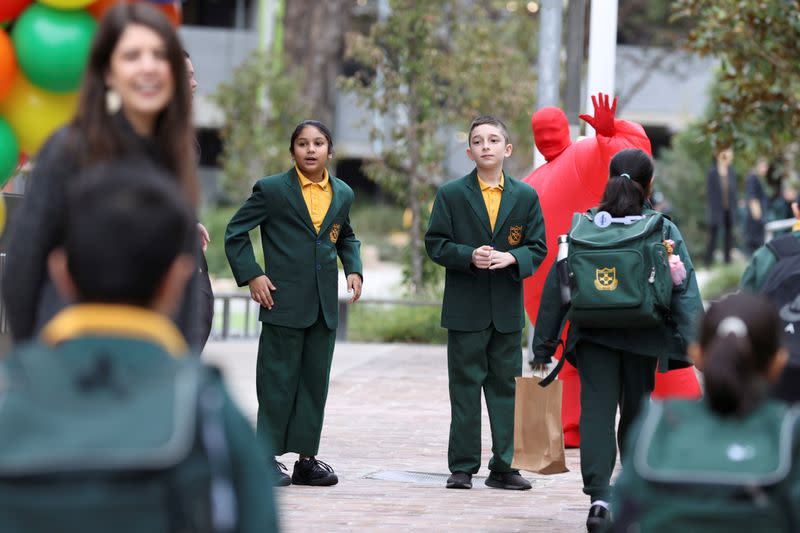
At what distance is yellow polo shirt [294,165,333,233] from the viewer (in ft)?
25.1

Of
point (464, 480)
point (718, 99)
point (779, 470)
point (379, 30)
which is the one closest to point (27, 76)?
point (464, 480)

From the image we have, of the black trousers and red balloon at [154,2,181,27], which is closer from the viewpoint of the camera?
red balloon at [154,2,181,27]

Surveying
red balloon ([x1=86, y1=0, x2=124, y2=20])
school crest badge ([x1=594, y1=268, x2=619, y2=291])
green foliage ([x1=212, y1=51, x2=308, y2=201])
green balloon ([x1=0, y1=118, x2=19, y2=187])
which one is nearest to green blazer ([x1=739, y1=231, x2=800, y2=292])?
school crest badge ([x1=594, y1=268, x2=619, y2=291])

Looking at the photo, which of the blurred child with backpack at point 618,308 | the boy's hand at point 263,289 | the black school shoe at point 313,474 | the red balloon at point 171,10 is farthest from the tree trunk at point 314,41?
the red balloon at point 171,10

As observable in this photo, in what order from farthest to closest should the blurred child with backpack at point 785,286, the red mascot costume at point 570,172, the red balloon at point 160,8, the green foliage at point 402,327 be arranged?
1. the green foliage at point 402,327
2. the red mascot costume at point 570,172
3. the red balloon at point 160,8
4. the blurred child with backpack at point 785,286

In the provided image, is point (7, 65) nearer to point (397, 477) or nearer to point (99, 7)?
point (99, 7)

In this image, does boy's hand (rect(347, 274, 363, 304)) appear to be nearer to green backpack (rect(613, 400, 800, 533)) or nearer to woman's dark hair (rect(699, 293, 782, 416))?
woman's dark hair (rect(699, 293, 782, 416))

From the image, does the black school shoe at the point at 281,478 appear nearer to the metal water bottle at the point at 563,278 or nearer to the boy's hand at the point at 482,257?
the boy's hand at the point at 482,257

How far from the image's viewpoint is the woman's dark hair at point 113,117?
3.72 meters

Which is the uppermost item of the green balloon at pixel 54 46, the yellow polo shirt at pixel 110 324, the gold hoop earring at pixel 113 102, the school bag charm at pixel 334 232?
the green balloon at pixel 54 46

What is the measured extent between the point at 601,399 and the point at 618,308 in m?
0.42

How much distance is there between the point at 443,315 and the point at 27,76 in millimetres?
2688

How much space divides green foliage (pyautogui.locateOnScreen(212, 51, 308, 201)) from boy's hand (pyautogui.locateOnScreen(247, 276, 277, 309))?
13.5 m

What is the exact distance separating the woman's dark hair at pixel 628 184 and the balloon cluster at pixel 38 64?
1931mm
